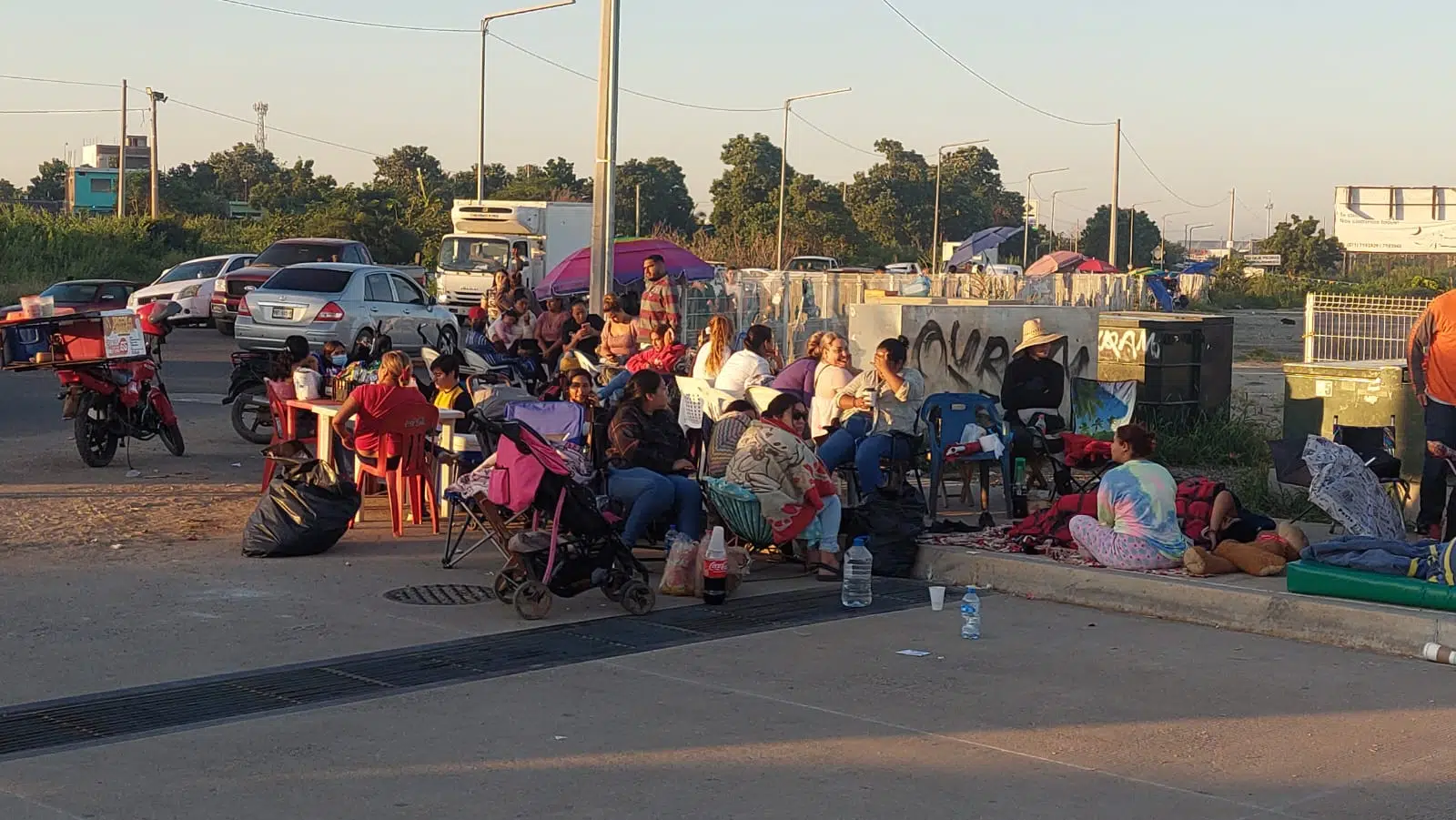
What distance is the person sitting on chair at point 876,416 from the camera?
11.4 metres

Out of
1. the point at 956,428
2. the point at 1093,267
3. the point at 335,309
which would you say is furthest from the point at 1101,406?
the point at 1093,267

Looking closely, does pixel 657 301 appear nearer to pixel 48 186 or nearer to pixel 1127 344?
pixel 1127 344

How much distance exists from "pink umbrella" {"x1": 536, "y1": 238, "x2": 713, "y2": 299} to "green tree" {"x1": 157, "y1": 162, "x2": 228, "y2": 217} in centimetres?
5768

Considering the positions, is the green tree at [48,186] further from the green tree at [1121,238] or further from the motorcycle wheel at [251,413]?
the motorcycle wheel at [251,413]

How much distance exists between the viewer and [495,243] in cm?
3434

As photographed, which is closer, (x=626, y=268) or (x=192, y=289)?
(x=626, y=268)

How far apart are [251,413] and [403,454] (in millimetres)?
5945

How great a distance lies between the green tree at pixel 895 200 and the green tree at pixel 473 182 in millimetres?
19973

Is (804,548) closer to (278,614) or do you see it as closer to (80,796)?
(278,614)

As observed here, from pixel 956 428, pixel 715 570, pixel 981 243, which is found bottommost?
pixel 715 570

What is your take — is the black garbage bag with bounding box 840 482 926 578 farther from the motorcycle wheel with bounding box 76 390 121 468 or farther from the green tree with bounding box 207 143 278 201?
the green tree with bounding box 207 143 278 201

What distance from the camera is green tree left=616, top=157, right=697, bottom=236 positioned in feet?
289

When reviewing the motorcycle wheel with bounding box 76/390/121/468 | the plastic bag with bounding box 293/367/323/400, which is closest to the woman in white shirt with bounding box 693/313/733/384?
the plastic bag with bounding box 293/367/323/400

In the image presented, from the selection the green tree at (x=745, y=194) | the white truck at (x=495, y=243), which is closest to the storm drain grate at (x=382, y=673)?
the white truck at (x=495, y=243)
